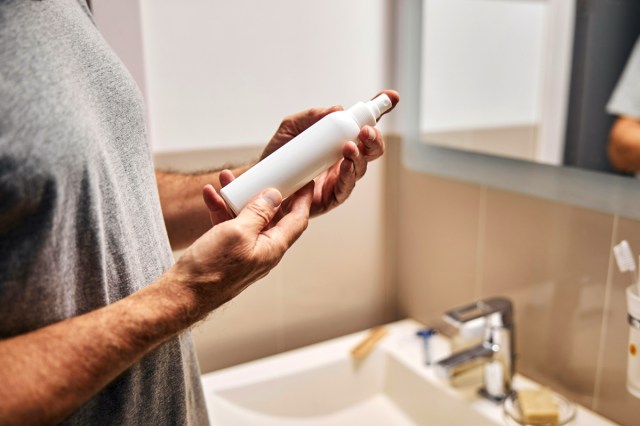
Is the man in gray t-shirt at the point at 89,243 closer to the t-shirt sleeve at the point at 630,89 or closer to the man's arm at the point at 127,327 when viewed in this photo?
the man's arm at the point at 127,327

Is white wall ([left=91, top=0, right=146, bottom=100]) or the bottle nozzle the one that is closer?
the bottle nozzle

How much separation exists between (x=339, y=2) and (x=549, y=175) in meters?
0.48

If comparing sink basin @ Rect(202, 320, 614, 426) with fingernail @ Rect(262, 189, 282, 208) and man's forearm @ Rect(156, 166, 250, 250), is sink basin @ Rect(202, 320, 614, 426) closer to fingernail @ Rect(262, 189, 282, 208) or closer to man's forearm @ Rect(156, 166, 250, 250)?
man's forearm @ Rect(156, 166, 250, 250)

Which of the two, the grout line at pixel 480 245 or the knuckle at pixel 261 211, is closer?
the knuckle at pixel 261 211

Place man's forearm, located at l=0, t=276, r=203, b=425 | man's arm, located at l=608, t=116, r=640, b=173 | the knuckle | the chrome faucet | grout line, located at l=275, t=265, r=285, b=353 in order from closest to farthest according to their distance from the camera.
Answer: man's forearm, located at l=0, t=276, r=203, b=425
the knuckle
man's arm, located at l=608, t=116, r=640, b=173
the chrome faucet
grout line, located at l=275, t=265, r=285, b=353

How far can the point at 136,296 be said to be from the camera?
464 mm

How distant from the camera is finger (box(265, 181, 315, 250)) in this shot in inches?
20.7

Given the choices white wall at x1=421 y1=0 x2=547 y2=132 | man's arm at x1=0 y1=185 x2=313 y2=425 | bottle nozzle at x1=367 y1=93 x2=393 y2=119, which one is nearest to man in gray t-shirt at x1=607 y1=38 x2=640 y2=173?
white wall at x1=421 y1=0 x2=547 y2=132

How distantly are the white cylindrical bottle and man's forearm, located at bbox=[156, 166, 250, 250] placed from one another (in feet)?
0.60

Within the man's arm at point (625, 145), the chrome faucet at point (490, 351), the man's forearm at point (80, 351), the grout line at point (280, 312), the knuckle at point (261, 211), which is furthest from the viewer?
the grout line at point (280, 312)

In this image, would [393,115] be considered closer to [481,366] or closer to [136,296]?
[481,366]

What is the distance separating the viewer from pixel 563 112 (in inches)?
33.3

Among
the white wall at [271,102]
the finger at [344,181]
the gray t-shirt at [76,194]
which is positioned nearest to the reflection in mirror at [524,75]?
the white wall at [271,102]

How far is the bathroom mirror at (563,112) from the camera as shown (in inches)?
29.7
